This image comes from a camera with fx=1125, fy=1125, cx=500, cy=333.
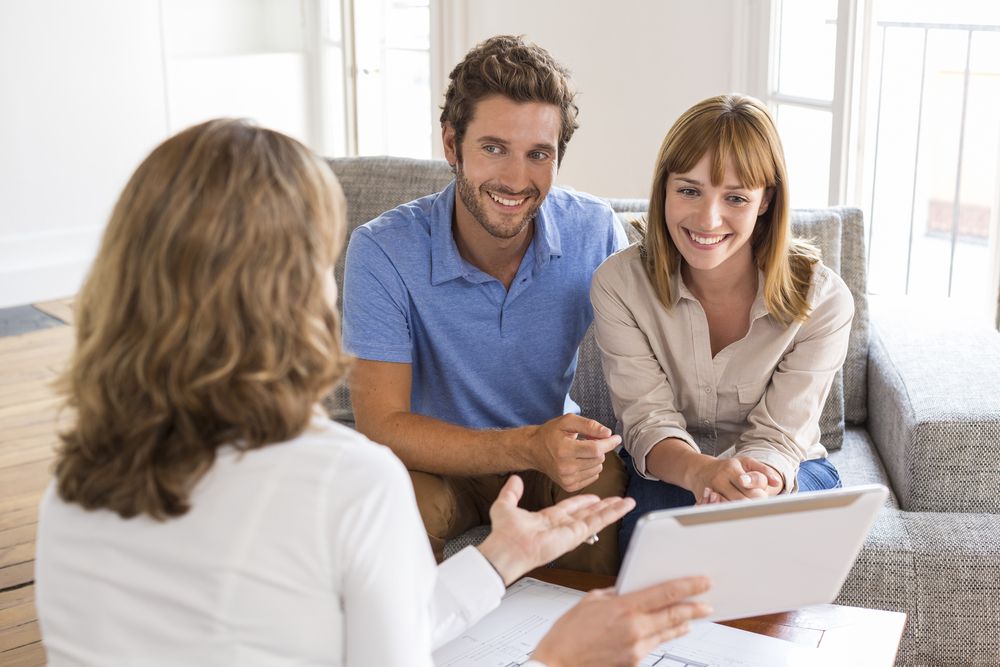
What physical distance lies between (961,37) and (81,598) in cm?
335

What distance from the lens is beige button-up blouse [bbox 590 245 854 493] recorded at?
1926 mm

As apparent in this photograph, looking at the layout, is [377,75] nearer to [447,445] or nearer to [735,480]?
[447,445]

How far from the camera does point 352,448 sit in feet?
3.16

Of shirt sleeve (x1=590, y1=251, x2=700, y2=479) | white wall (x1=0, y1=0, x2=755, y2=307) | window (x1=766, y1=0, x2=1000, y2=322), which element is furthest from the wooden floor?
window (x1=766, y1=0, x2=1000, y2=322)

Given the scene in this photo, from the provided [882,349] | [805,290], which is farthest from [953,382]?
[805,290]

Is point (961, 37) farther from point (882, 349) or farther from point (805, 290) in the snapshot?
point (805, 290)

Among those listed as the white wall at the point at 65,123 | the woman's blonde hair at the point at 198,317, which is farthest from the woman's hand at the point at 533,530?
the white wall at the point at 65,123

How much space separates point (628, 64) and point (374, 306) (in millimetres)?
2035

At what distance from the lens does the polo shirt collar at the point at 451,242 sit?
199 centimetres

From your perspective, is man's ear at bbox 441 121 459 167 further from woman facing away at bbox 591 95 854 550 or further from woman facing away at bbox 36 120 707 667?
woman facing away at bbox 36 120 707 667

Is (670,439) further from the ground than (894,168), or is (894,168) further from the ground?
(894,168)

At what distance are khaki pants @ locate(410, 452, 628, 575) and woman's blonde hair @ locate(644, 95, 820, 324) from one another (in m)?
0.35

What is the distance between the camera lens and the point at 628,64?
12.1 feet

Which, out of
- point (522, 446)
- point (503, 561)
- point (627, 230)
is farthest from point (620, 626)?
point (627, 230)
